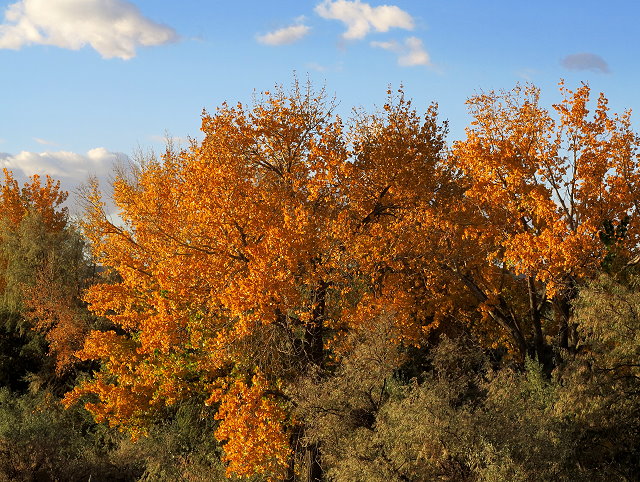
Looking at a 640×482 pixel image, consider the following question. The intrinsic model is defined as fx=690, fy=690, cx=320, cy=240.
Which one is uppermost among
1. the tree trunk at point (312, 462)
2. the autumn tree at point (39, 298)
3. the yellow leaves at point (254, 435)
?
the autumn tree at point (39, 298)

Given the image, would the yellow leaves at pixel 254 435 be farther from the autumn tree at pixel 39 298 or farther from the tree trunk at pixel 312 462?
the autumn tree at pixel 39 298

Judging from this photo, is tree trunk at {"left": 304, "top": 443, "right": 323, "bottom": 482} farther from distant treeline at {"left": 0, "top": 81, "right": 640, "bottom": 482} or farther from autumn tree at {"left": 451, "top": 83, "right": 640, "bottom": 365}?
autumn tree at {"left": 451, "top": 83, "right": 640, "bottom": 365}

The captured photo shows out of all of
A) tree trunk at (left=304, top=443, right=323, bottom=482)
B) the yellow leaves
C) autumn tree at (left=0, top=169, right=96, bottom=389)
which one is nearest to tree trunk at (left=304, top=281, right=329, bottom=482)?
tree trunk at (left=304, top=443, right=323, bottom=482)

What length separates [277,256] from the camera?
26.8 metres

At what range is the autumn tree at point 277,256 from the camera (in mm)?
26719

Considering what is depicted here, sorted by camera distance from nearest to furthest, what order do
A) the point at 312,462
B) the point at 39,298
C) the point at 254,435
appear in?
1. the point at 254,435
2. the point at 312,462
3. the point at 39,298

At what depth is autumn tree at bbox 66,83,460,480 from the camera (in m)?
26.7

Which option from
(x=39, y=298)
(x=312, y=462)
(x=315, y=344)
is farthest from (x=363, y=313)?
(x=39, y=298)

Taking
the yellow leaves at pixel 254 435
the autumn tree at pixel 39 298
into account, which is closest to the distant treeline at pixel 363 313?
the yellow leaves at pixel 254 435

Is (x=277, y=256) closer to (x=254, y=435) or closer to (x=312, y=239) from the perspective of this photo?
(x=312, y=239)

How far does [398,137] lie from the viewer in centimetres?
3103

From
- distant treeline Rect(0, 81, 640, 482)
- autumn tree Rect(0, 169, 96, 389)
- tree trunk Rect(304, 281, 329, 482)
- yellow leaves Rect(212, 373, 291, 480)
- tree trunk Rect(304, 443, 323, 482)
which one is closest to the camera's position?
distant treeline Rect(0, 81, 640, 482)

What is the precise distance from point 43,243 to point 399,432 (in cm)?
3853

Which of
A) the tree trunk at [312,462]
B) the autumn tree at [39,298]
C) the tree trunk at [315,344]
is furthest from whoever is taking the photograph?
the autumn tree at [39,298]
